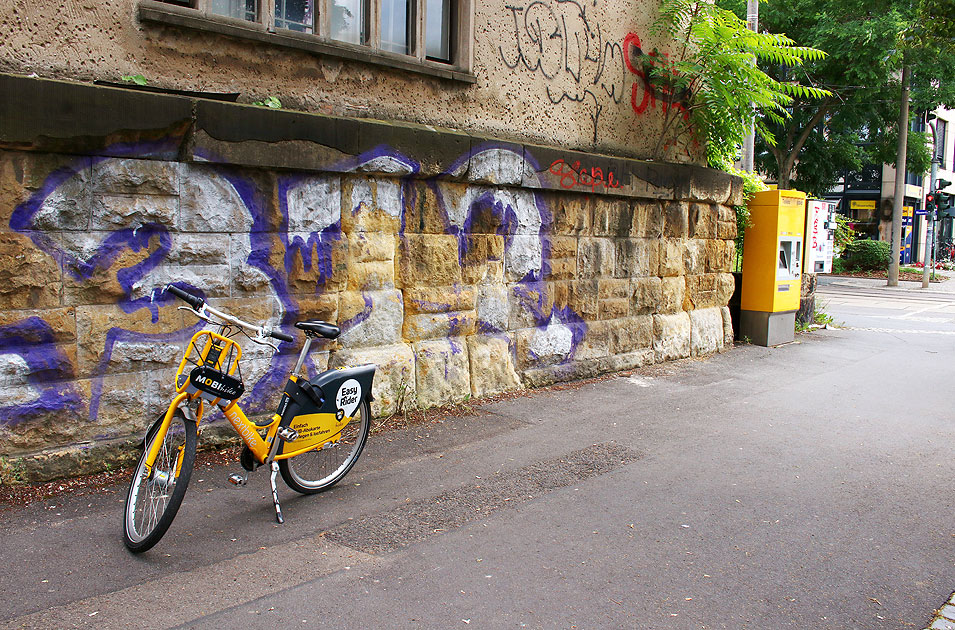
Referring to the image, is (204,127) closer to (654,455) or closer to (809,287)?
(654,455)

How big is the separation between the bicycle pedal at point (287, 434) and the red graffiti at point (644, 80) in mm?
6298

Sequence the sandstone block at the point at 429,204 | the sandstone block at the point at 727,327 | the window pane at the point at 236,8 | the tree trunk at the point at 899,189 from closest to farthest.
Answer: the window pane at the point at 236,8, the sandstone block at the point at 429,204, the sandstone block at the point at 727,327, the tree trunk at the point at 899,189

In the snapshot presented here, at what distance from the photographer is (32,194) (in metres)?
4.60

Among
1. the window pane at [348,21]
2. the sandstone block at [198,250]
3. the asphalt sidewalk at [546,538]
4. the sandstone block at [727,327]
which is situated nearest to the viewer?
the asphalt sidewalk at [546,538]

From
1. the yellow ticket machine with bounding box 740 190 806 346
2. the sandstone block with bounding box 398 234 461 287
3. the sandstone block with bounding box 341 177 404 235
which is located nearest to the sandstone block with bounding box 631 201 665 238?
the yellow ticket machine with bounding box 740 190 806 346

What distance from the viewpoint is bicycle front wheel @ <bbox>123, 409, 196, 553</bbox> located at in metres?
3.82

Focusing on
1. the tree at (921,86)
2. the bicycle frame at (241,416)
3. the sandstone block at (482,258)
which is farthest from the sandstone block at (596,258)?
the tree at (921,86)

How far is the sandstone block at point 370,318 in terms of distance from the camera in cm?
622

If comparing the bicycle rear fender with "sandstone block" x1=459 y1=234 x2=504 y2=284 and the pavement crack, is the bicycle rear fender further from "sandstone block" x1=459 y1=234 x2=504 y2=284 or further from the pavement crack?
"sandstone block" x1=459 y1=234 x2=504 y2=284

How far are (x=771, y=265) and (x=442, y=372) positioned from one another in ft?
20.1

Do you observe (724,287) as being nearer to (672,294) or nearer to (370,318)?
(672,294)

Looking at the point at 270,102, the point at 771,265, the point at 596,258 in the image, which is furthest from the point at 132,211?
the point at 771,265

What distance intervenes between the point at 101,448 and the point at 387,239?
8.76 feet

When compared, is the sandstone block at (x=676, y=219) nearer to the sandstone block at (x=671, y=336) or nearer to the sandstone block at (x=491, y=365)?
the sandstone block at (x=671, y=336)
